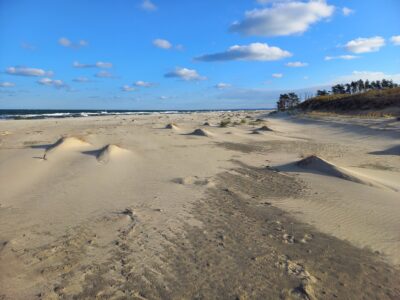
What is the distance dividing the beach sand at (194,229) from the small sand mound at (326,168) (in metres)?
0.04

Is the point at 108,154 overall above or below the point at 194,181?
above

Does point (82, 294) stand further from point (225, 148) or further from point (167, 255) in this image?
point (225, 148)

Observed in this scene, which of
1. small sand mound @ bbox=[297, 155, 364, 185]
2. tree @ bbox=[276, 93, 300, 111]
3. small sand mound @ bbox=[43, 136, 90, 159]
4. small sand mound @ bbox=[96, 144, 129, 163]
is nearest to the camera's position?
small sand mound @ bbox=[297, 155, 364, 185]

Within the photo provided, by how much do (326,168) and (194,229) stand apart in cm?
596

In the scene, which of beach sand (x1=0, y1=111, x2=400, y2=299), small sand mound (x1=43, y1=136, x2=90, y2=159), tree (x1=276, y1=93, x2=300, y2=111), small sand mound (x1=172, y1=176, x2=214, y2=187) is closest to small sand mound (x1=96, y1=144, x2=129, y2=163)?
beach sand (x1=0, y1=111, x2=400, y2=299)

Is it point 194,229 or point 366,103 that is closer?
point 194,229

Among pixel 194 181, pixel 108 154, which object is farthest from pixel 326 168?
pixel 108 154

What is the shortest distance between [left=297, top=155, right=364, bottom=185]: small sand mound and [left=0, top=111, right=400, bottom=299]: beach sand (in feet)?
0.14

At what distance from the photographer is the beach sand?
14.7 feet

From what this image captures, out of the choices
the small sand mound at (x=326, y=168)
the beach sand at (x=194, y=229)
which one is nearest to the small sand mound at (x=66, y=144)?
the beach sand at (x=194, y=229)

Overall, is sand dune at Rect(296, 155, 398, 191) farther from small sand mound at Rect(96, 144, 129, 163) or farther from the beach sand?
small sand mound at Rect(96, 144, 129, 163)

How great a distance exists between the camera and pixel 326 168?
1066 cm

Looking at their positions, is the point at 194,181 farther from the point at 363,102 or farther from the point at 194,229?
the point at 363,102

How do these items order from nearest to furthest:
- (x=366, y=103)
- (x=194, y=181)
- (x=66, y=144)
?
(x=194, y=181) → (x=66, y=144) → (x=366, y=103)
